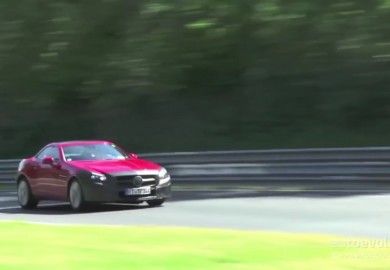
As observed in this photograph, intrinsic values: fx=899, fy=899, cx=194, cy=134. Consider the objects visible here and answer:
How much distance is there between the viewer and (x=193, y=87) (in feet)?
89.9

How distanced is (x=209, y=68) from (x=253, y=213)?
41.0 ft

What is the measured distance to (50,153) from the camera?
17406 mm

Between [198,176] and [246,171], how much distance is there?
1323 mm

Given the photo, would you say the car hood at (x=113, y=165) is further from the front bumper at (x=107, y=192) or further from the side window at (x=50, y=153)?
the side window at (x=50, y=153)

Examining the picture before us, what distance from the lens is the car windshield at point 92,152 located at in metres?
16.7

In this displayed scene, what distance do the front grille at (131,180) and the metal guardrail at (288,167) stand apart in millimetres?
3842

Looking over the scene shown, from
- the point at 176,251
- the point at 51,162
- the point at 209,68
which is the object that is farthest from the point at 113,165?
the point at 209,68

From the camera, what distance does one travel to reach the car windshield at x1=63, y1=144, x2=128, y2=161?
16703 mm

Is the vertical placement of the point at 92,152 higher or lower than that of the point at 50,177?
higher

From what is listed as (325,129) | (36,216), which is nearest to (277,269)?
(36,216)

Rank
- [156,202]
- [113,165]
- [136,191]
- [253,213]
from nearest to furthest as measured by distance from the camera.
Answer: [253,213], [136,191], [113,165], [156,202]

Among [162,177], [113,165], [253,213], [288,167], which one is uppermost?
[113,165]

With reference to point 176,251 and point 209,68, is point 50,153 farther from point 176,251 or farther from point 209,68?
point 209,68

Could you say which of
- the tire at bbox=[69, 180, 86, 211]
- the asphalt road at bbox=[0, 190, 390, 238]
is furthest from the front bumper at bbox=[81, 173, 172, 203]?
the asphalt road at bbox=[0, 190, 390, 238]
